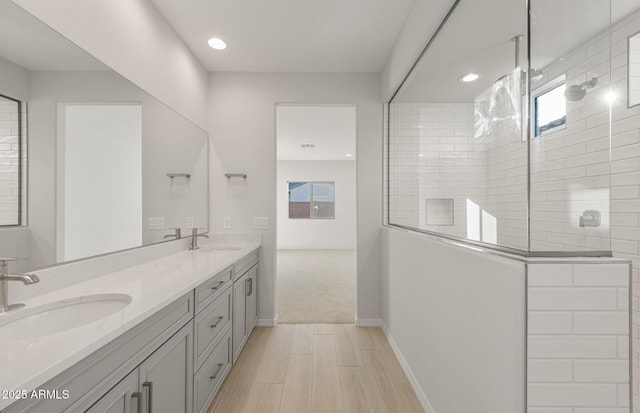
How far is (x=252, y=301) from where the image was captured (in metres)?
2.78

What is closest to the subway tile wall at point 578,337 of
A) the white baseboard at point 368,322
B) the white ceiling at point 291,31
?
the white ceiling at point 291,31

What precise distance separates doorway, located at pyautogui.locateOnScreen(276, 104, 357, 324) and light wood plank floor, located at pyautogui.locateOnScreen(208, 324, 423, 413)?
1.57ft

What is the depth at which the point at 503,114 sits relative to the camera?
133cm

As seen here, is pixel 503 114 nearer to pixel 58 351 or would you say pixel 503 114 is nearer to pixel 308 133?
pixel 58 351

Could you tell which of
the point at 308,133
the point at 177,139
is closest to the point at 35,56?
the point at 177,139

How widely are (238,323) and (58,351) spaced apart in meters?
1.69

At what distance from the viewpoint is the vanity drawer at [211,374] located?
156 cm

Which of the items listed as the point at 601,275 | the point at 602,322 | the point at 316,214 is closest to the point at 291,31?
the point at 601,275

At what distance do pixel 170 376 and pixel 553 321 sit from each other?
4.95 feet

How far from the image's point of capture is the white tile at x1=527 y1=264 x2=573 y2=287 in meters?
0.87

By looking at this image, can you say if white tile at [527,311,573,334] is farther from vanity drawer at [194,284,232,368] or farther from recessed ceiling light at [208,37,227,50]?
recessed ceiling light at [208,37,227,50]

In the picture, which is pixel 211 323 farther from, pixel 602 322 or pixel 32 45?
pixel 602 322

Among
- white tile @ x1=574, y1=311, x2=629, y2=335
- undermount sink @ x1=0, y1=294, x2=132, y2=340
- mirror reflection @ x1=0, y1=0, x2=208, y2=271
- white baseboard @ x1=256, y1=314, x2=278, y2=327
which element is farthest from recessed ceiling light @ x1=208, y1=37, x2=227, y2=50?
white tile @ x1=574, y1=311, x2=629, y2=335

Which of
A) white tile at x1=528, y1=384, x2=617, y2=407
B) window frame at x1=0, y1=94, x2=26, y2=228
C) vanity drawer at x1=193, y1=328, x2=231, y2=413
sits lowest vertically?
vanity drawer at x1=193, y1=328, x2=231, y2=413
